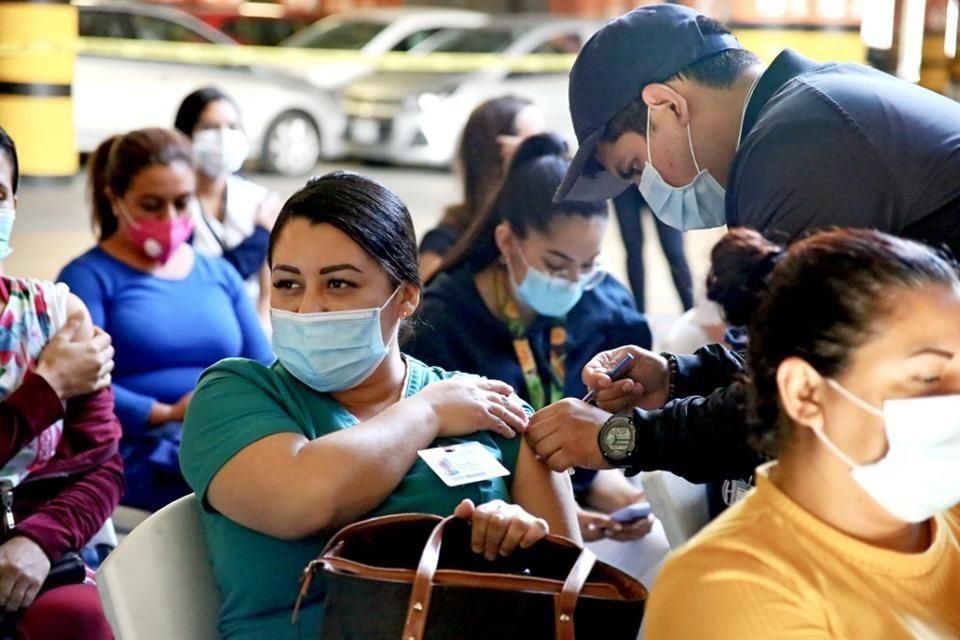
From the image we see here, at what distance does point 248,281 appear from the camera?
5.17 meters

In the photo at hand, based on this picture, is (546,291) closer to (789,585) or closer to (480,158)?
(480,158)

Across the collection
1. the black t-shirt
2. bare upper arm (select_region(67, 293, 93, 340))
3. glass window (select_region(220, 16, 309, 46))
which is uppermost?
the black t-shirt

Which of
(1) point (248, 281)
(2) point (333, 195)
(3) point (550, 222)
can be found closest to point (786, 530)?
(2) point (333, 195)

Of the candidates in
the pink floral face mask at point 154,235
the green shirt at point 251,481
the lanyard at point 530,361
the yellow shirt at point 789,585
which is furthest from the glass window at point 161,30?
the yellow shirt at point 789,585

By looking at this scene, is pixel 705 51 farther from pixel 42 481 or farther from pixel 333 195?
pixel 42 481

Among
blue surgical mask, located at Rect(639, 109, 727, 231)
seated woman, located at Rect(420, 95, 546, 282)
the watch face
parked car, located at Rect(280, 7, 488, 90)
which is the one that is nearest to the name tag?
the watch face

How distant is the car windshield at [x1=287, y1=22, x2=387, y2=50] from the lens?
13648mm

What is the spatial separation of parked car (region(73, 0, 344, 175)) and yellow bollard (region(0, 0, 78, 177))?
4.94 ft

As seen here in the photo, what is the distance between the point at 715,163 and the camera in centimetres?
254

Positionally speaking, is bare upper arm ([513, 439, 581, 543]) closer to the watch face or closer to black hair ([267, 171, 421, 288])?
the watch face

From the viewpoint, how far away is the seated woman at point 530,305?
11.9 feet

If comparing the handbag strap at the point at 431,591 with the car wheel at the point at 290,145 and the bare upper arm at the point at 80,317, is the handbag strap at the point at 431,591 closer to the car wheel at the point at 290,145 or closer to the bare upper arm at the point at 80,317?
the bare upper arm at the point at 80,317

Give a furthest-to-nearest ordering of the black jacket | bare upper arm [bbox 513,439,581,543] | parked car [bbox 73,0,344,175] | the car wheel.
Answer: the car wheel, parked car [bbox 73,0,344,175], bare upper arm [bbox 513,439,581,543], the black jacket

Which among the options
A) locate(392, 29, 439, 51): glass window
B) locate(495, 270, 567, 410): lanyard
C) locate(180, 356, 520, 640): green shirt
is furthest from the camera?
locate(392, 29, 439, 51): glass window
